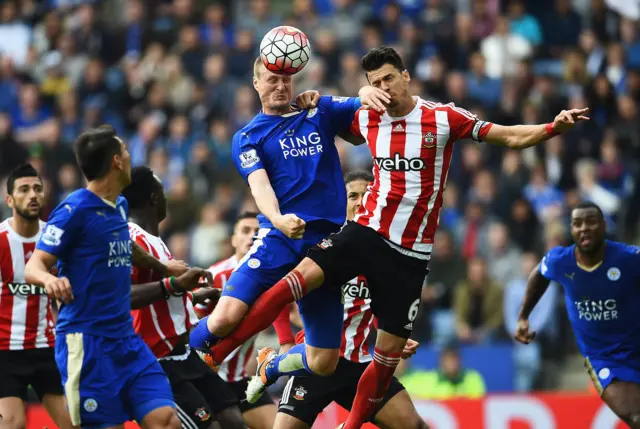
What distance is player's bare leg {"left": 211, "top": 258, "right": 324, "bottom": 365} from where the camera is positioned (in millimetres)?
8172

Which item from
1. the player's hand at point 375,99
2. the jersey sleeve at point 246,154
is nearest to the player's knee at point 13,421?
the jersey sleeve at point 246,154

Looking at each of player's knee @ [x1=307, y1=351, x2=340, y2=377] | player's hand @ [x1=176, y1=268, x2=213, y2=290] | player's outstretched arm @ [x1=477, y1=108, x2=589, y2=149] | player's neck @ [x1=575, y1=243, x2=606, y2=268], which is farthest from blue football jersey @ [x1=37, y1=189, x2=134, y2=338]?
player's neck @ [x1=575, y1=243, x2=606, y2=268]

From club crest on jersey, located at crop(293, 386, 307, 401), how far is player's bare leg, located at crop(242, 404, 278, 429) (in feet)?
2.79

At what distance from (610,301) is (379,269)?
3.06 m

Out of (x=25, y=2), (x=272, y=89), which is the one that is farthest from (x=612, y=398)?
(x=25, y=2)

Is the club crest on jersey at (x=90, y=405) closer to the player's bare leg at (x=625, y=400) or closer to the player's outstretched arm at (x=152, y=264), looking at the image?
Answer: the player's outstretched arm at (x=152, y=264)

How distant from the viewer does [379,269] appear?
8.30m

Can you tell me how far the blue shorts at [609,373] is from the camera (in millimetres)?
10328

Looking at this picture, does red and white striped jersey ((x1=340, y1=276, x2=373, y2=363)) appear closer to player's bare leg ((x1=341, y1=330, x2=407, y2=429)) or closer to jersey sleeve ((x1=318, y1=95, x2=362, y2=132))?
player's bare leg ((x1=341, y1=330, x2=407, y2=429))

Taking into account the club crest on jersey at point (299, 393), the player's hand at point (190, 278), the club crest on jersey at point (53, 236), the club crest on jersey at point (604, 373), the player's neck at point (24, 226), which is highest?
the club crest on jersey at point (53, 236)

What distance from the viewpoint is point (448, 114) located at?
27.4 feet

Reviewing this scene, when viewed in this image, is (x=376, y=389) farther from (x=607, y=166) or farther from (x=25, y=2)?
(x=25, y=2)

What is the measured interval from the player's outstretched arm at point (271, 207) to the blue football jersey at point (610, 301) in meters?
3.53

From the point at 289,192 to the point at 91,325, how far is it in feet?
5.99
